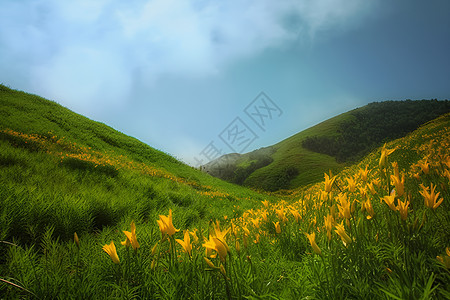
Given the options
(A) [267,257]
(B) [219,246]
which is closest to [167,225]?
(B) [219,246]

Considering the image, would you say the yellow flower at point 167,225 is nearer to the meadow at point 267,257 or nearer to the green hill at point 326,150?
the meadow at point 267,257

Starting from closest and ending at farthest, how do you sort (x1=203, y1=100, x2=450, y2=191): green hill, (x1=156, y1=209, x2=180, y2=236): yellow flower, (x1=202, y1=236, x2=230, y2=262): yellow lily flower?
(x1=202, y1=236, x2=230, y2=262): yellow lily flower < (x1=156, y1=209, x2=180, y2=236): yellow flower < (x1=203, y1=100, x2=450, y2=191): green hill

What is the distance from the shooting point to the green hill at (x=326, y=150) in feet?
151

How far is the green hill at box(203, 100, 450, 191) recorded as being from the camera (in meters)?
46.0

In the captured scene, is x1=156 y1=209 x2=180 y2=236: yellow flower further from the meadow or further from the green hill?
the green hill

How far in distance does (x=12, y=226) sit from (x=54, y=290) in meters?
1.83

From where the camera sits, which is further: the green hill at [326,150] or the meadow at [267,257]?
the green hill at [326,150]

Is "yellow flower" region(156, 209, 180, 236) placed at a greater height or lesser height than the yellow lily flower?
greater

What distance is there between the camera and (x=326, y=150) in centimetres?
5900

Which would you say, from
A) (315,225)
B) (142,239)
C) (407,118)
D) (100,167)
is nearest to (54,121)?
(100,167)

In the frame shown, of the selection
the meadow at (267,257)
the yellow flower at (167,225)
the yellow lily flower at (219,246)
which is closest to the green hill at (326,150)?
the meadow at (267,257)

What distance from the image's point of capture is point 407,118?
6712 centimetres

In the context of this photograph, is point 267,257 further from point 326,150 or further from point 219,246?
point 326,150

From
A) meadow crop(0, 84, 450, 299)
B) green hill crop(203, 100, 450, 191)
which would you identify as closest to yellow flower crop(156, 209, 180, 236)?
meadow crop(0, 84, 450, 299)
